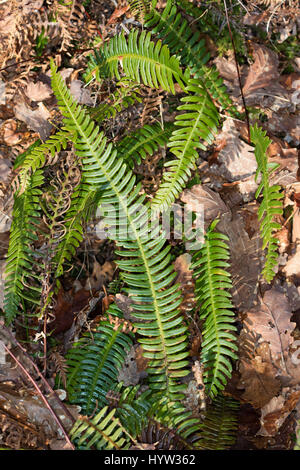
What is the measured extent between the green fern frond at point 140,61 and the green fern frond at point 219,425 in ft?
6.55

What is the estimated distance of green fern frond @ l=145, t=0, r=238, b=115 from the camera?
2861mm

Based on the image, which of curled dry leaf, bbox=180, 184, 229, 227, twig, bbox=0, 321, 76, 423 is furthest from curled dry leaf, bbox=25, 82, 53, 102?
twig, bbox=0, 321, 76, 423

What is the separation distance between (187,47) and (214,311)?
1.80 meters

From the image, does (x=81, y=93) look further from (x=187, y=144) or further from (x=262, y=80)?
(x=262, y=80)

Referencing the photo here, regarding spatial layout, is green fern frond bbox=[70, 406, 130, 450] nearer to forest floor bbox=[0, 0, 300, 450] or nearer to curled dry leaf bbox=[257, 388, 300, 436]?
forest floor bbox=[0, 0, 300, 450]

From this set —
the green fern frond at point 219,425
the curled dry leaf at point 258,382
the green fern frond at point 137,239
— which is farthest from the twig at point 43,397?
the curled dry leaf at point 258,382

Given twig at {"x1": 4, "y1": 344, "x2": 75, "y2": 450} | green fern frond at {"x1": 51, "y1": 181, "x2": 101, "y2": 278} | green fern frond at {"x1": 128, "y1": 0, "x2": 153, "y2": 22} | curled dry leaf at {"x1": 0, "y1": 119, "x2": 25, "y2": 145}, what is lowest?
twig at {"x1": 4, "y1": 344, "x2": 75, "y2": 450}

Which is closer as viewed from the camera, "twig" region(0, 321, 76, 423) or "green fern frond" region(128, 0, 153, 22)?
"twig" region(0, 321, 76, 423)

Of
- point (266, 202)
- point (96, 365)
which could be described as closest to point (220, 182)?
point (266, 202)

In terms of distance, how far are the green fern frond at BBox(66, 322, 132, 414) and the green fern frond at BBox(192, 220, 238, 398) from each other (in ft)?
1.69

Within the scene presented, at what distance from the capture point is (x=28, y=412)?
8.32 ft

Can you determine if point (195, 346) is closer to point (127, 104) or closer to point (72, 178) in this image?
point (72, 178)
